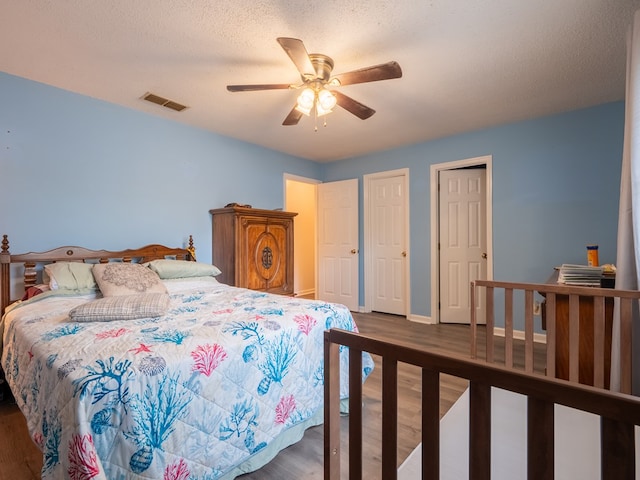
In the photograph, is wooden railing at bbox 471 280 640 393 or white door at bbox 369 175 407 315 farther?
white door at bbox 369 175 407 315

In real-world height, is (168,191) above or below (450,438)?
above

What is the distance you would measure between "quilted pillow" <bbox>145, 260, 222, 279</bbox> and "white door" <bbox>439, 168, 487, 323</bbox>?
2.91 metres

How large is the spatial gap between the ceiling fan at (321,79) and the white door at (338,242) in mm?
2460

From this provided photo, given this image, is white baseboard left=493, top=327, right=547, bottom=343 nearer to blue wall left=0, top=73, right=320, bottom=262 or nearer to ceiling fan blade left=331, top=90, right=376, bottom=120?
ceiling fan blade left=331, top=90, right=376, bottom=120

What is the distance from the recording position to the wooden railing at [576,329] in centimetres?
159

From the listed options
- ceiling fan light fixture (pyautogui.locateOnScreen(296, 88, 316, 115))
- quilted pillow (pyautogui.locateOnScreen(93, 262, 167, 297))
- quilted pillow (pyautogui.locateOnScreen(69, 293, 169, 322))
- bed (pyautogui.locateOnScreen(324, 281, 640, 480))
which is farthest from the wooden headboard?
bed (pyautogui.locateOnScreen(324, 281, 640, 480))

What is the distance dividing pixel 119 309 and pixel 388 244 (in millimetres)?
3496

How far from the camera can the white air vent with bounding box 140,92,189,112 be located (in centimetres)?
270

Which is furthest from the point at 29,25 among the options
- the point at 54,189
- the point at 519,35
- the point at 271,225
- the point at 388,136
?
the point at 388,136

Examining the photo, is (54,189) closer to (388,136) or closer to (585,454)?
(388,136)

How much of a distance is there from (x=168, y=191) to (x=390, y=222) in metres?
2.85

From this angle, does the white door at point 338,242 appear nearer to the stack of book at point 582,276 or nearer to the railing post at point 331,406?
the stack of book at point 582,276

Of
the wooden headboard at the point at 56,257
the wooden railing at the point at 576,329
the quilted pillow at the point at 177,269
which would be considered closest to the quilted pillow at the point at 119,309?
the quilted pillow at the point at 177,269

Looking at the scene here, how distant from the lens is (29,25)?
179 cm
